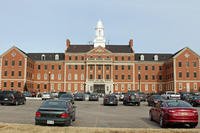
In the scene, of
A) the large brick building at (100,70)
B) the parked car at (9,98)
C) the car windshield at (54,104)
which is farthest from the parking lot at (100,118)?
the large brick building at (100,70)

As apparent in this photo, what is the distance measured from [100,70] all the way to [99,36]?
1607 cm

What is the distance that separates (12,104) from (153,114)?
22.7m

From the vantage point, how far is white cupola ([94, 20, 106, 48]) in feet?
372

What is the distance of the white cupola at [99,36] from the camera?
372ft

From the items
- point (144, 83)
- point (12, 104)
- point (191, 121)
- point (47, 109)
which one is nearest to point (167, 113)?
point (191, 121)

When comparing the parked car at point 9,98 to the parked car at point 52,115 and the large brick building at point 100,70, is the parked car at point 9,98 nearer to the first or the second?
the parked car at point 52,115

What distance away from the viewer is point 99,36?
11494 cm

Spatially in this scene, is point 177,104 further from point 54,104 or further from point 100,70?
point 100,70

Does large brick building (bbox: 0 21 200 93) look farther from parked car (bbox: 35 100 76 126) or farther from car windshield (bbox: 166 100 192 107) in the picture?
parked car (bbox: 35 100 76 126)

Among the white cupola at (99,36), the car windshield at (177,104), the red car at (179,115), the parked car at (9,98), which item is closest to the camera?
the red car at (179,115)

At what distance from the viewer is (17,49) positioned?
320 ft

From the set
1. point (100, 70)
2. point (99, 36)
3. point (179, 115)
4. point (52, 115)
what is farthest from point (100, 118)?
point (99, 36)

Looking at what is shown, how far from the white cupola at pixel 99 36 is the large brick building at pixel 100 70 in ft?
3.67

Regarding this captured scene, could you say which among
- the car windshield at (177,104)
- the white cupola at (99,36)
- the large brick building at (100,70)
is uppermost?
the white cupola at (99,36)
